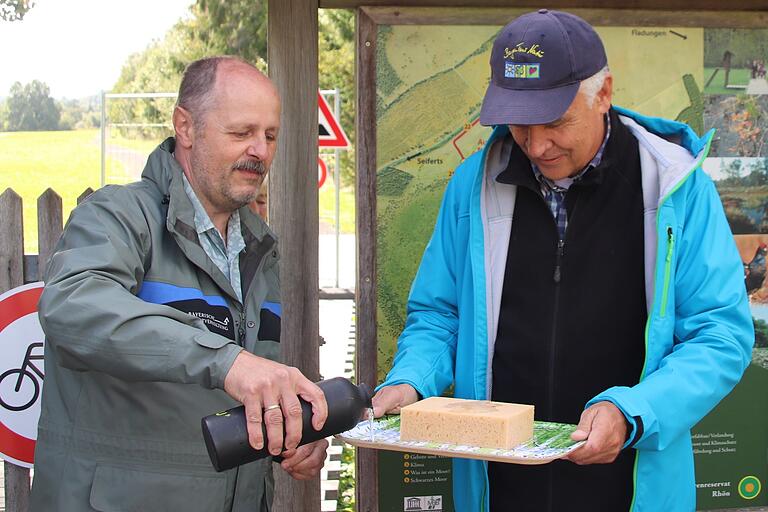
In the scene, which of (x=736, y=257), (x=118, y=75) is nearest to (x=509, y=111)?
(x=736, y=257)

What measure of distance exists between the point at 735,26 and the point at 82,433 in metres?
2.98

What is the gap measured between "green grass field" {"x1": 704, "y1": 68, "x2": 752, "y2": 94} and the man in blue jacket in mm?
1170

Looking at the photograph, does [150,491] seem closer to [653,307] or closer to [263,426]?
[263,426]

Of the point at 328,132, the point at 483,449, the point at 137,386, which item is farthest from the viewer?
the point at 328,132

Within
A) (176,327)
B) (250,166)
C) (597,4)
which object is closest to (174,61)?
(597,4)

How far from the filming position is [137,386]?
2.58m

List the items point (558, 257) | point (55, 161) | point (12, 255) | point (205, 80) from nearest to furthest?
1. point (558, 257)
2. point (205, 80)
3. point (12, 255)
4. point (55, 161)

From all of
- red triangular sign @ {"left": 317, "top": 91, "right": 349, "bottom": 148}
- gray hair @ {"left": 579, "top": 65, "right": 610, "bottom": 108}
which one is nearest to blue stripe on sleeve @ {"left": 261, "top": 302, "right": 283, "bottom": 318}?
gray hair @ {"left": 579, "top": 65, "right": 610, "bottom": 108}

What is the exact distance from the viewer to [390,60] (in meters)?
3.83

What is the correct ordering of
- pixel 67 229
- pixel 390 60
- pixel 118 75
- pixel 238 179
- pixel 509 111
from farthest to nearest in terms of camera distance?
pixel 118 75 < pixel 390 60 < pixel 238 179 < pixel 509 111 < pixel 67 229

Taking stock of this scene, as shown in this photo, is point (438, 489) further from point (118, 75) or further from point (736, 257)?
point (118, 75)

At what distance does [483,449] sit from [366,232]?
63.0 inches

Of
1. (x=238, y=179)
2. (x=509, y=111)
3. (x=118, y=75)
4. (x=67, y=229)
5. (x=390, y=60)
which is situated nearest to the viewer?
(x=67, y=229)

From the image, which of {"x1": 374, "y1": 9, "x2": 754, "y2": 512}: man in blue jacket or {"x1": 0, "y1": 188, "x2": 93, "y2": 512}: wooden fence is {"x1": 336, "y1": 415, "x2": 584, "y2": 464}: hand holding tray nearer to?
{"x1": 374, "y1": 9, "x2": 754, "y2": 512}: man in blue jacket
